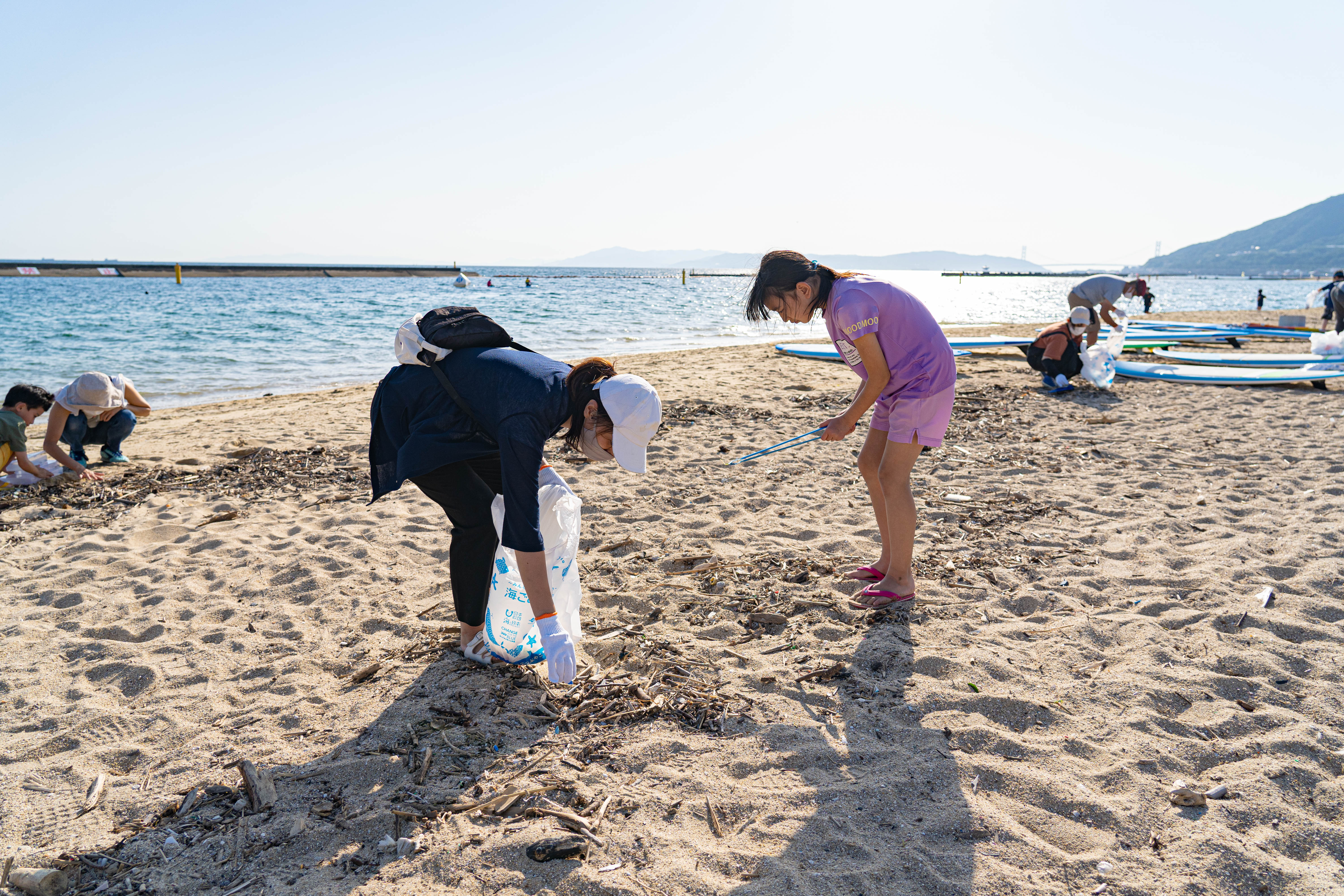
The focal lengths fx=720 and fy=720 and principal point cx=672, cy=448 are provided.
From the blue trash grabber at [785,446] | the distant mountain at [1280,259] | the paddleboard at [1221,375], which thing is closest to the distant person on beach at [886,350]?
the blue trash grabber at [785,446]

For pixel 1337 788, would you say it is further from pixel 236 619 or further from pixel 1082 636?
pixel 236 619

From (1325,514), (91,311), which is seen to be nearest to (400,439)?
(1325,514)

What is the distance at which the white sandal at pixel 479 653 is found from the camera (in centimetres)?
289

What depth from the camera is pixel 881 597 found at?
3.31 metres

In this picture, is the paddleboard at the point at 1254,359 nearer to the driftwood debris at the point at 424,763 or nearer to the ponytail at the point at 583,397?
the ponytail at the point at 583,397

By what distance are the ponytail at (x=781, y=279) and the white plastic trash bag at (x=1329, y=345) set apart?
1074 cm

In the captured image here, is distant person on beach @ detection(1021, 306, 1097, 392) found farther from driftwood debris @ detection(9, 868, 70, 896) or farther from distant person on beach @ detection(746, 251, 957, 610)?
driftwood debris @ detection(9, 868, 70, 896)

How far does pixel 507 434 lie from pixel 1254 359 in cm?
A: 1159

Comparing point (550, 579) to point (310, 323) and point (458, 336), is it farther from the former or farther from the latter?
point (310, 323)

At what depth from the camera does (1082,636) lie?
9.83 ft

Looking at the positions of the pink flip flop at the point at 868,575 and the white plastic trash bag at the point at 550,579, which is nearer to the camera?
the white plastic trash bag at the point at 550,579

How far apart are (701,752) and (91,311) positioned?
107 ft

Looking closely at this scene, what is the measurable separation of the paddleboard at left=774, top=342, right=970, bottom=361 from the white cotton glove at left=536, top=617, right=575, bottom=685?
8912 millimetres

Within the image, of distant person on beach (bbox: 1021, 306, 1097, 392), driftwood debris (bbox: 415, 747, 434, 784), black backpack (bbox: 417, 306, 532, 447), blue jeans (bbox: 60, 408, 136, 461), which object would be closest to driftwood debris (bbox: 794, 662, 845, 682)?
driftwood debris (bbox: 415, 747, 434, 784)
